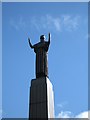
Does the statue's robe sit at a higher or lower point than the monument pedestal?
higher

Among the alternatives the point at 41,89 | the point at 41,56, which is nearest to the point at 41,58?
the point at 41,56

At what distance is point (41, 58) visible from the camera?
61.0ft

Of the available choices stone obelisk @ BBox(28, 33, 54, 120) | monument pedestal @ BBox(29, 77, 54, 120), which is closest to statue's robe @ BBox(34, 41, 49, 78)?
stone obelisk @ BBox(28, 33, 54, 120)

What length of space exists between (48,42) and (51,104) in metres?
3.89

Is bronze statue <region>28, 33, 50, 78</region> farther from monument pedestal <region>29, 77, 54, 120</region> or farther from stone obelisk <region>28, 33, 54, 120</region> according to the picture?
monument pedestal <region>29, 77, 54, 120</region>

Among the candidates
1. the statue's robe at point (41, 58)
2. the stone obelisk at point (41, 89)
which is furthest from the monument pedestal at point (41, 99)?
the statue's robe at point (41, 58)

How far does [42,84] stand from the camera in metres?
17.6

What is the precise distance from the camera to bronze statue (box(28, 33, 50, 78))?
719 inches

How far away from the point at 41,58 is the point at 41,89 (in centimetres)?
212

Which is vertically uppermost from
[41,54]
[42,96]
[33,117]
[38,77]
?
[41,54]

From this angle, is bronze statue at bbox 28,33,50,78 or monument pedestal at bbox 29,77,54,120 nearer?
monument pedestal at bbox 29,77,54,120

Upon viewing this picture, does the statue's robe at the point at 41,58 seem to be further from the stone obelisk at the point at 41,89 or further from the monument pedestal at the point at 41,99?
the monument pedestal at the point at 41,99

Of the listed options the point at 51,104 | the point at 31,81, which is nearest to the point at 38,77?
the point at 31,81

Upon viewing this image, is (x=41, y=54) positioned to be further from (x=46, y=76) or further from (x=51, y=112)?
(x=51, y=112)
